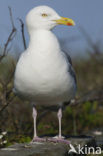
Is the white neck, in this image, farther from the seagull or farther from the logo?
the logo

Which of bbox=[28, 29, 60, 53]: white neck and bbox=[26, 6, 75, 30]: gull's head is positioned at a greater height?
bbox=[26, 6, 75, 30]: gull's head

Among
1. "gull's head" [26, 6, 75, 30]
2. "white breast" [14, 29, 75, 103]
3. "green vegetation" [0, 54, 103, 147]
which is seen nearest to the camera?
"white breast" [14, 29, 75, 103]

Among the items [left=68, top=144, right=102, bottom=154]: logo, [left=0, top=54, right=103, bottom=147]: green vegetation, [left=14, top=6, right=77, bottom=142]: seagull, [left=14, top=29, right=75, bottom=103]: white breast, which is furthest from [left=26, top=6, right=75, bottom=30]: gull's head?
[left=68, top=144, right=102, bottom=154]: logo

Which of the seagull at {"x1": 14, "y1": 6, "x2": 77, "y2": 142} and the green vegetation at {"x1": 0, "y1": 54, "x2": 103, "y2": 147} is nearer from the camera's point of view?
the seagull at {"x1": 14, "y1": 6, "x2": 77, "y2": 142}

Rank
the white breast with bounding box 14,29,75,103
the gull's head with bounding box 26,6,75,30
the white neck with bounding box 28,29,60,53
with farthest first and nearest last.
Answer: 1. the gull's head with bounding box 26,6,75,30
2. the white neck with bounding box 28,29,60,53
3. the white breast with bounding box 14,29,75,103

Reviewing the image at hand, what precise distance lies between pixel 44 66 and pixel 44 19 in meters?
0.71

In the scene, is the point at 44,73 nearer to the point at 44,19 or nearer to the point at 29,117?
the point at 44,19

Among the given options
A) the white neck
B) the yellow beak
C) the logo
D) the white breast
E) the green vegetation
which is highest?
the yellow beak

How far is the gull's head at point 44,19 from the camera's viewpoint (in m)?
5.93

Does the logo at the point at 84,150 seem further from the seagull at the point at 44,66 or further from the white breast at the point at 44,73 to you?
the white breast at the point at 44,73

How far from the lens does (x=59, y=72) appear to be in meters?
5.70

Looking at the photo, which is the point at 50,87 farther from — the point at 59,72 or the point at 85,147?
the point at 85,147

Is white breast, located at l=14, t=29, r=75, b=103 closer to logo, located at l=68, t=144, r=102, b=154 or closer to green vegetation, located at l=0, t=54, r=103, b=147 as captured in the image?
logo, located at l=68, t=144, r=102, b=154

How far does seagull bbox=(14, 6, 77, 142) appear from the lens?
5629 millimetres
